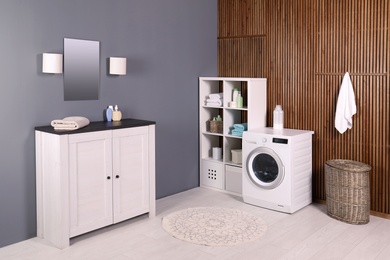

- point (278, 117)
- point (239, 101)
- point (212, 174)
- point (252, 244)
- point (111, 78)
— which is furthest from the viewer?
point (212, 174)

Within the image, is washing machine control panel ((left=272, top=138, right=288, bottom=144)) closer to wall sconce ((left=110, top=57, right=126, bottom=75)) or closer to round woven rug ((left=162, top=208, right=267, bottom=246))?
round woven rug ((left=162, top=208, right=267, bottom=246))

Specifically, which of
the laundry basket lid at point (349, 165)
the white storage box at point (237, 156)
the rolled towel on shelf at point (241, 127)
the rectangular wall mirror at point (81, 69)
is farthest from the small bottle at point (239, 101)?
the rectangular wall mirror at point (81, 69)

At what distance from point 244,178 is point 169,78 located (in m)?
1.39

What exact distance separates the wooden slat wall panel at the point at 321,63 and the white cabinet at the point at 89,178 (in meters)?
1.76

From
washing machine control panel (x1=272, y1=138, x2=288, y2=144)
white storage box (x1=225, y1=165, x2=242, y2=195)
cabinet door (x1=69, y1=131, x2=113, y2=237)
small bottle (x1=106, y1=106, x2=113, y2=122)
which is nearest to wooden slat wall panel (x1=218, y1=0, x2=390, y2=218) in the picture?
washing machine control panel (x1=272, y1=138, x2=288, y2=144)

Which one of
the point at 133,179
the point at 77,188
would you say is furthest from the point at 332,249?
the point at 77,188

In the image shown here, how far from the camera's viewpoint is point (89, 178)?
11.8ft

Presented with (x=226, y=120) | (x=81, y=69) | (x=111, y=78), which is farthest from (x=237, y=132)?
(x=81, y=69)

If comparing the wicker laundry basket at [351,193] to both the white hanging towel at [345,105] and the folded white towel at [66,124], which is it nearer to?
the white hanging towel at [345,105]

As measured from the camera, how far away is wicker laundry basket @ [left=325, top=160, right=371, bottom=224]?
398 cm

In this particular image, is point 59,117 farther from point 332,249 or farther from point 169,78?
point 332,249

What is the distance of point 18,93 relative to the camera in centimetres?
352

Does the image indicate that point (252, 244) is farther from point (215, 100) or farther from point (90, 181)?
point (215, 100)

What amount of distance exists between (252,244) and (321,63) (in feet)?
6.94
